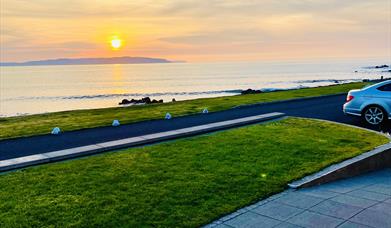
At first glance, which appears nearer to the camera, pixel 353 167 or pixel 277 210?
pixel 277 210

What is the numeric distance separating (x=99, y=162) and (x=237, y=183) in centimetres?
313

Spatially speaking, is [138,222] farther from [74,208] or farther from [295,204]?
[295,204]

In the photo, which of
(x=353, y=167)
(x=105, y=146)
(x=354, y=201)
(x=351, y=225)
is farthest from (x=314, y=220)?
(x=105, y=146)

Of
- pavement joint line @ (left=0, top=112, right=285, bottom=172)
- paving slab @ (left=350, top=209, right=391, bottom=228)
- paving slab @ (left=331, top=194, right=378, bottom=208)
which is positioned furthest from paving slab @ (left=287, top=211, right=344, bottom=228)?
pavement joint line @ (left=0, top=112, right=285, bottom=172)

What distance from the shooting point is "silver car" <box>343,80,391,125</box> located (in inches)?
485

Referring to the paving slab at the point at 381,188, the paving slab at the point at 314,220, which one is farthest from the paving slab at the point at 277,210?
the paving slab at the point at 381,188

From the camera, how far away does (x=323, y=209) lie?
18.5 ft

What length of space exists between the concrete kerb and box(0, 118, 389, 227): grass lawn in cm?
21

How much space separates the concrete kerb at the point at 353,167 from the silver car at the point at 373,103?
388 cm

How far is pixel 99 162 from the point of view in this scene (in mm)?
7922

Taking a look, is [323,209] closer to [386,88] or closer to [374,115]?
[374,115]

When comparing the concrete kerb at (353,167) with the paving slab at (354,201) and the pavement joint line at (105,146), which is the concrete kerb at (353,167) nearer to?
the paving slab at (354,201)

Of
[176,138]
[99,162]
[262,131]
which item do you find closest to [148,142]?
[176,138]

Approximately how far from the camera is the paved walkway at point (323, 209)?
513cm
